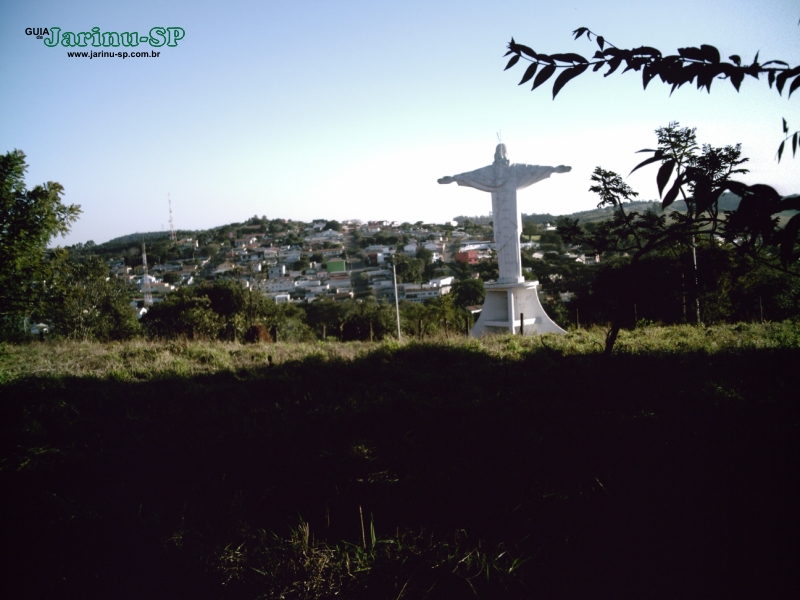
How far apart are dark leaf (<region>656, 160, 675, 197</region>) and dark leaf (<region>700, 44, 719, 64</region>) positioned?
0.35 m

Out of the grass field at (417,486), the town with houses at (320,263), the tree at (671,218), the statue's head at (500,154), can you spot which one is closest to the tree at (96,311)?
the town with houses at (320,263)

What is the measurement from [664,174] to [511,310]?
863 cm

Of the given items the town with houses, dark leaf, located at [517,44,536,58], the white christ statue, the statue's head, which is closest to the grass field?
dark leaf, located at [517,44,536,58]

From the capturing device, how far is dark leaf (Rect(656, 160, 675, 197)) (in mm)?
1234

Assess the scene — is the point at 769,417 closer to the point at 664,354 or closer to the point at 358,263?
the point at 664,354

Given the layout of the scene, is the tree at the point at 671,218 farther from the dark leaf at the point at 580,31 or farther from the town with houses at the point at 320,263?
the town with houses at the point at 320,263

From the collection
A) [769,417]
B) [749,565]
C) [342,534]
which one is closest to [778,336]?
[769,417]

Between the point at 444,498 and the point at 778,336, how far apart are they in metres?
5.07

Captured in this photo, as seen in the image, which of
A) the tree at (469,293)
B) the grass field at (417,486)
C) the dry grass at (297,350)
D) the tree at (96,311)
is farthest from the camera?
the tree at (469,293)

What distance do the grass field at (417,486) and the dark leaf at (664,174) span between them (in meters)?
1.38

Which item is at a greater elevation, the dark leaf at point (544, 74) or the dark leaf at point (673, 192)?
the dark leaf at point (544, 74)

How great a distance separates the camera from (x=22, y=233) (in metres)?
4.07

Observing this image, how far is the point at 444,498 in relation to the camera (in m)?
2.36

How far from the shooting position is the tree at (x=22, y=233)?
3.94 meters
